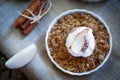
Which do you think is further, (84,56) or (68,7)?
(68,7)

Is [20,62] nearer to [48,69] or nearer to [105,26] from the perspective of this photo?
[48,69]

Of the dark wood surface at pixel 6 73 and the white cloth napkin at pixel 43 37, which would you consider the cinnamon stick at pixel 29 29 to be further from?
the dark wood surface at pixel 6 73

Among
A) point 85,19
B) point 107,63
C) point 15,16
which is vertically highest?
point 15,16

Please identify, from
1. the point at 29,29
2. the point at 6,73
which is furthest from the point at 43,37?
the point at 6,73

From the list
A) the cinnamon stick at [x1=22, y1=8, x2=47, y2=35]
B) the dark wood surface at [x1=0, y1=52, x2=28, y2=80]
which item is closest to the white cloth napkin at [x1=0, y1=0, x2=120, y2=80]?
the cinnamon stick at [x1=22, y1=8, x2=47, y2=35]

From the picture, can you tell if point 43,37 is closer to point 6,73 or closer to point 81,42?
point 81,42

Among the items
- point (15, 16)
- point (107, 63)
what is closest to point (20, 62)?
point (15, 16)
